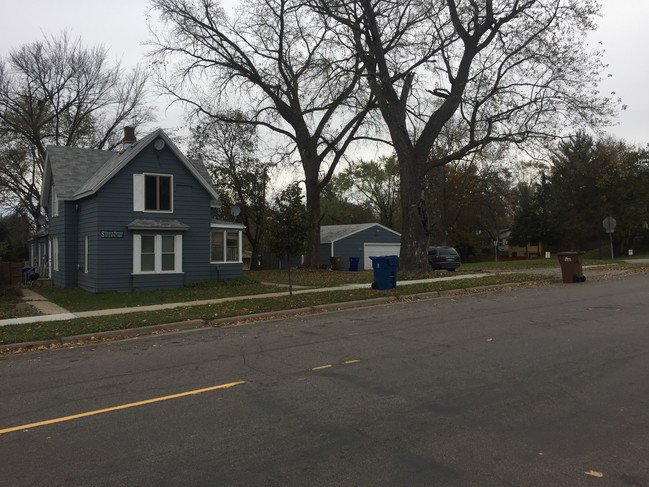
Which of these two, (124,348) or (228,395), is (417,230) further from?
(228,395)

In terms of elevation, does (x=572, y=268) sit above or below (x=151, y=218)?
below

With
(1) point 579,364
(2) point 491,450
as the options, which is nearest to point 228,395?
(2) point 491,450

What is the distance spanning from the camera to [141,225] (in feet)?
67.7

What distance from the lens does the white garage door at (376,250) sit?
42.8 meters

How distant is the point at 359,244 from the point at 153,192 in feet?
76.5

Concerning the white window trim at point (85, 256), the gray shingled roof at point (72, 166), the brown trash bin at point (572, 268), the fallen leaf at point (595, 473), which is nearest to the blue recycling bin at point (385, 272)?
the brown trash bin at point (572, 268)

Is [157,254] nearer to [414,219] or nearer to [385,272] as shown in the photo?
[385,272]

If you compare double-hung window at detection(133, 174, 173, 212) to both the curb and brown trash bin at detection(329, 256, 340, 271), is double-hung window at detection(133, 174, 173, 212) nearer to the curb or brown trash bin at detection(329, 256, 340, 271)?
the curb

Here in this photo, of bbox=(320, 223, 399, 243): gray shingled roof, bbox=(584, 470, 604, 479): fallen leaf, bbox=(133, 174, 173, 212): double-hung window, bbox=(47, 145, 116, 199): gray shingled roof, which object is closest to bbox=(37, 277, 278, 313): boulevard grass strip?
bbox=(133, 174, 173, 212): double-hung window

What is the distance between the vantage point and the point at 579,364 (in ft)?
22.6

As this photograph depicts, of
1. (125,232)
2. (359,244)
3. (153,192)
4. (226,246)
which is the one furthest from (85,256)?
(359,244)

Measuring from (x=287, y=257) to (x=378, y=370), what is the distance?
30.3ft

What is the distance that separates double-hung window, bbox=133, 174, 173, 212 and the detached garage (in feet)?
67.2

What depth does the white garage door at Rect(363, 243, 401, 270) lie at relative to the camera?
4281 cm
